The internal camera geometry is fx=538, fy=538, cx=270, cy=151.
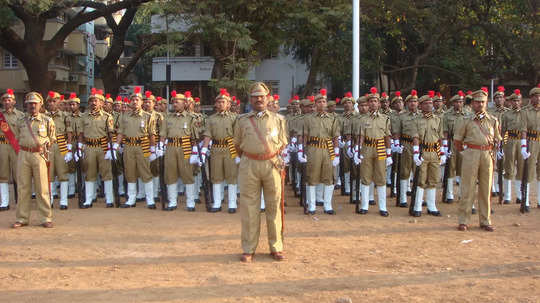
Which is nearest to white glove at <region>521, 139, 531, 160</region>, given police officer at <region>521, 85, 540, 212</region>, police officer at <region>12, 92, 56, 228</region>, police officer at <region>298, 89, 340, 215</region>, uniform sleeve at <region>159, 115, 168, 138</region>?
police officer at <region>521, 85, 540, 212</region>

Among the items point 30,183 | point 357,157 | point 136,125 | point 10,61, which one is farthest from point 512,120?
point 10,61

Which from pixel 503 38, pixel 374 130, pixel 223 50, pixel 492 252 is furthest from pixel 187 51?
pixel 492 252

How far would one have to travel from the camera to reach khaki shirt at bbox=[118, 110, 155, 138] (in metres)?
11.2

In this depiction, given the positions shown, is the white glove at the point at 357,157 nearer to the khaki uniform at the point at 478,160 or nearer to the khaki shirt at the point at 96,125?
the khaki uniform at the point at 478,160

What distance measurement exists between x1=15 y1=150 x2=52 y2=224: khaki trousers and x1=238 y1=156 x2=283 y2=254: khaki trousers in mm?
3928

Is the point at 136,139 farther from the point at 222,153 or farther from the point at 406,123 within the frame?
the point at 406,123

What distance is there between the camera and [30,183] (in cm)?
928

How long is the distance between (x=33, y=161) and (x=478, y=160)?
7.53 metres

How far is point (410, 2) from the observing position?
2184 cm

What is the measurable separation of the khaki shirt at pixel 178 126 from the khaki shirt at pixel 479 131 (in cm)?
523

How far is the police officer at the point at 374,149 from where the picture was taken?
10.4m

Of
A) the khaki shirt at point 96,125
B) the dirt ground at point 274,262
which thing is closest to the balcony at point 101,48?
the khaki shirt at point 96,125

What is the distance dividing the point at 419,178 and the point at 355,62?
475 cm

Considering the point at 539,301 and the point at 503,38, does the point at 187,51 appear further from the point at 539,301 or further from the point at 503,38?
the point at 539,301
